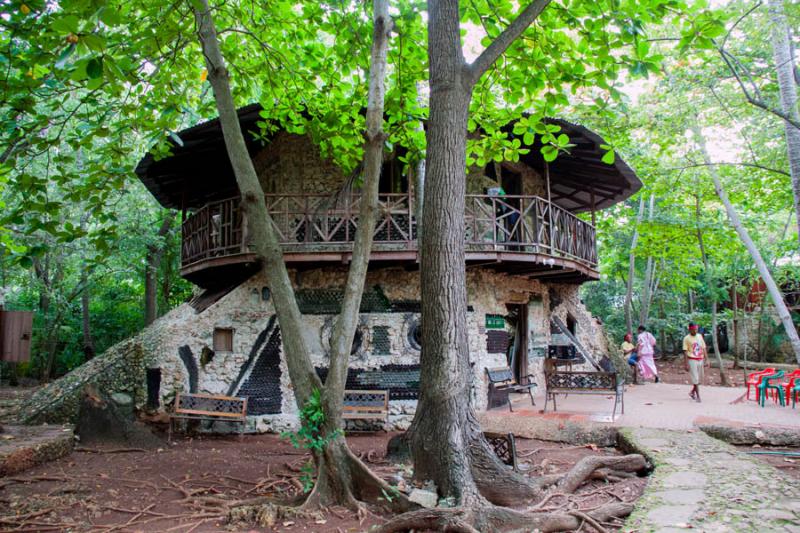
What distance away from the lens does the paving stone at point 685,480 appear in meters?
5.53

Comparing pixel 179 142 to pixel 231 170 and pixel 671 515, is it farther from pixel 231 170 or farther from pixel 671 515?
pixel 231 170

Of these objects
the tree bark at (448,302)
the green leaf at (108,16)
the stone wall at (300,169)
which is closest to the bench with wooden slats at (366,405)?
the stone wall at (300,169)

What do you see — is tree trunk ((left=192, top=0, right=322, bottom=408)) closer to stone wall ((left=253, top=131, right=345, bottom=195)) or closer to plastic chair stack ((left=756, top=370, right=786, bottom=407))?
stone wall ((left=253, top=131, right=345, bottom=195))

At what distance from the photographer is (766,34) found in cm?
876

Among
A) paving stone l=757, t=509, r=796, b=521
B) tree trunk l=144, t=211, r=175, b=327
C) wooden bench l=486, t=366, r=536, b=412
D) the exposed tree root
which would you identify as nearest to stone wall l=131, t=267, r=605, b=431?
wooden bench l=486, t=366, r=536, b=412

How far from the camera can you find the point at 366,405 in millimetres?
9859

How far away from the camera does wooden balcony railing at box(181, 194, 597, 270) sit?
9.89m

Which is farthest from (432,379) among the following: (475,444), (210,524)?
(210,524)

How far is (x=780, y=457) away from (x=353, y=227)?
Answer: 754 cm

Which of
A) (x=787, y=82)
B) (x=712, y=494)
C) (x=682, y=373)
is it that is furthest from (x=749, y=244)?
(x=682, y=373)

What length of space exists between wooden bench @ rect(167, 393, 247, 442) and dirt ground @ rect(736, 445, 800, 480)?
7.84 m

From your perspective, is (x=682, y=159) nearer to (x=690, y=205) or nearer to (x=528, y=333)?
(x=690, y=205)

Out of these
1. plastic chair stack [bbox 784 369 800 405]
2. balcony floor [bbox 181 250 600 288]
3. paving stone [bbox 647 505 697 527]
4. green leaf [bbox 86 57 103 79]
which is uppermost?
green leaf [bbox 86 57 103 79]

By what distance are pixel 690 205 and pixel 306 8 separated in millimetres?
12881
